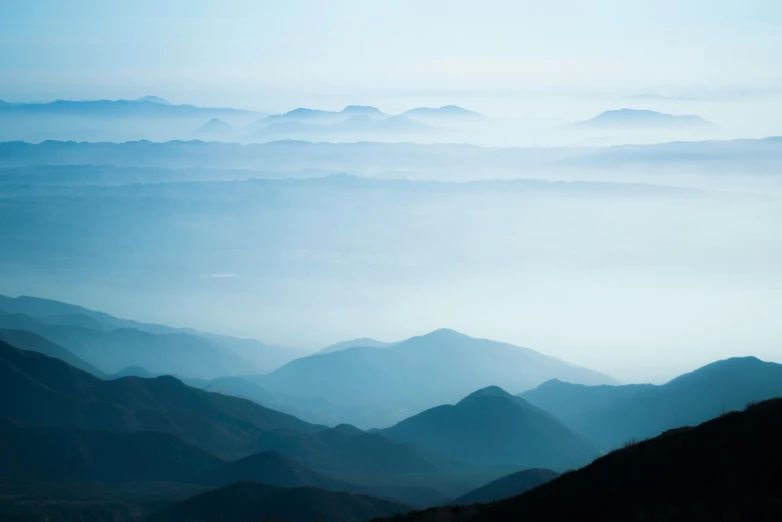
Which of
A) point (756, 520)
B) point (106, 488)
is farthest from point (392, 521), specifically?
point (106, 488)

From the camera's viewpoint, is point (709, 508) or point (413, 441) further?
point (413, 441)

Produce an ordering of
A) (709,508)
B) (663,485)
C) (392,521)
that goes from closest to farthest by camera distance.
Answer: (709,508)
(663,485)
(392,521)

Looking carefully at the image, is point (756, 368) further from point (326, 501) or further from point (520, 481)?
point (326, 501)

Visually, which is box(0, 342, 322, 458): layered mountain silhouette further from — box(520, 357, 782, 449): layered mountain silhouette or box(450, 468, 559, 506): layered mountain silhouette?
box(520, 357, 782, 449): layered mountain silhouette

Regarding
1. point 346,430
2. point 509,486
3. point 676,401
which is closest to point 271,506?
point 509,486

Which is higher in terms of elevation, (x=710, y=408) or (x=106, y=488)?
(x=710, y=408)

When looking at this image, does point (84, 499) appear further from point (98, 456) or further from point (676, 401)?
point (676, 401)
